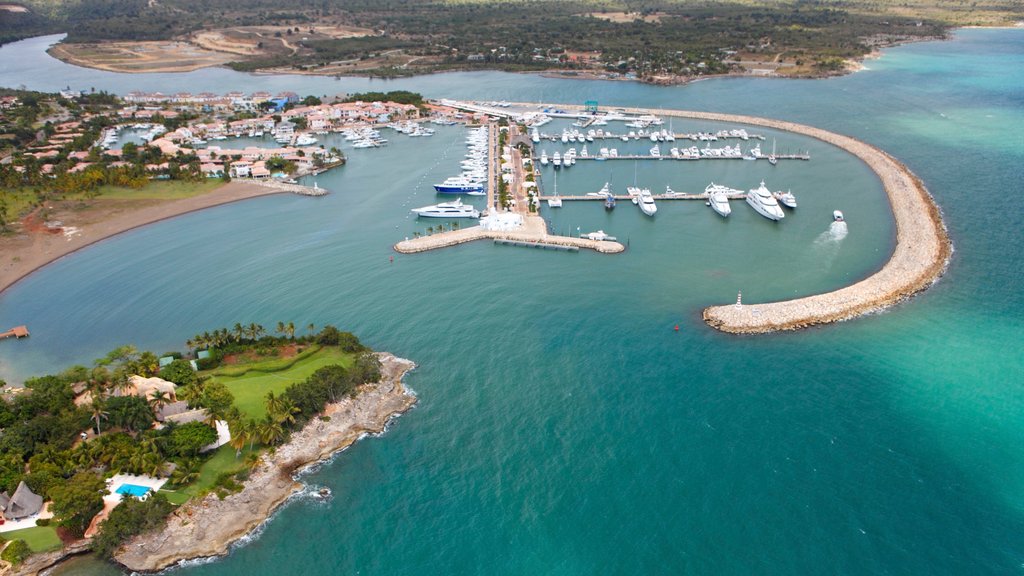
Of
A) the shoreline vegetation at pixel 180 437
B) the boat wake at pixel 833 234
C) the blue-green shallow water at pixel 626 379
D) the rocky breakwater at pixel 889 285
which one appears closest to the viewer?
the blue-green shallow water at pixel 626 379

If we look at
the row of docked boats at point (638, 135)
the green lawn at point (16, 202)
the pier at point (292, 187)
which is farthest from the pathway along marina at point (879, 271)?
the green lawn at point (16, 202)

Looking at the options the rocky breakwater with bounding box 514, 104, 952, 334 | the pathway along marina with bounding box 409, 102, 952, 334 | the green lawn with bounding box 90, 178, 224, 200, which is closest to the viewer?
the rocky breakwater with bounding box 514, 104, 952, 334

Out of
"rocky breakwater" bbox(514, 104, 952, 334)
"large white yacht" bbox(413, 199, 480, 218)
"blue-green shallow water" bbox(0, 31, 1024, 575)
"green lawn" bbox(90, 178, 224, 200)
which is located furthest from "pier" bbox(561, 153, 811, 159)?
"green lawn" bbox(90, 178, 224, 200)

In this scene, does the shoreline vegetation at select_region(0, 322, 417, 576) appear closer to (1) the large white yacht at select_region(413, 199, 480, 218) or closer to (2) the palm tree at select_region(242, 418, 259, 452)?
(2) the palm tree at select_region(242, 418, 259, 452)

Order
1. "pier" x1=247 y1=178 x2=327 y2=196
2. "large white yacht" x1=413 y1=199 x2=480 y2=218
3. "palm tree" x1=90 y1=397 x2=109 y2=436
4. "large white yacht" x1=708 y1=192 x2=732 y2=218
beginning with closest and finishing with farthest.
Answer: "palm tree" x1=90 y1=397 x2=109 y2=436 < "large white yacht" x1=708 y1=192 x2=732 y2=218 < "large white yacht" x1=413 y1=199 x2=480 y2=218 < "pier" x1=247 y1=178 x2=327 y2=196

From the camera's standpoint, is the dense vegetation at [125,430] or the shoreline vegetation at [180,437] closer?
the shoreline vegetation at [180,437]

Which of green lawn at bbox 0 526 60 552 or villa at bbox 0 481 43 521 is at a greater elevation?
villa at bbox 0 481 43 521

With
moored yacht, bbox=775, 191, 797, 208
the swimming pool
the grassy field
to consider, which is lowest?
the swimming pool

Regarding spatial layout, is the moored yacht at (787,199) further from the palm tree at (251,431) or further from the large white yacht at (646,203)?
the palm tree at (251,431)
